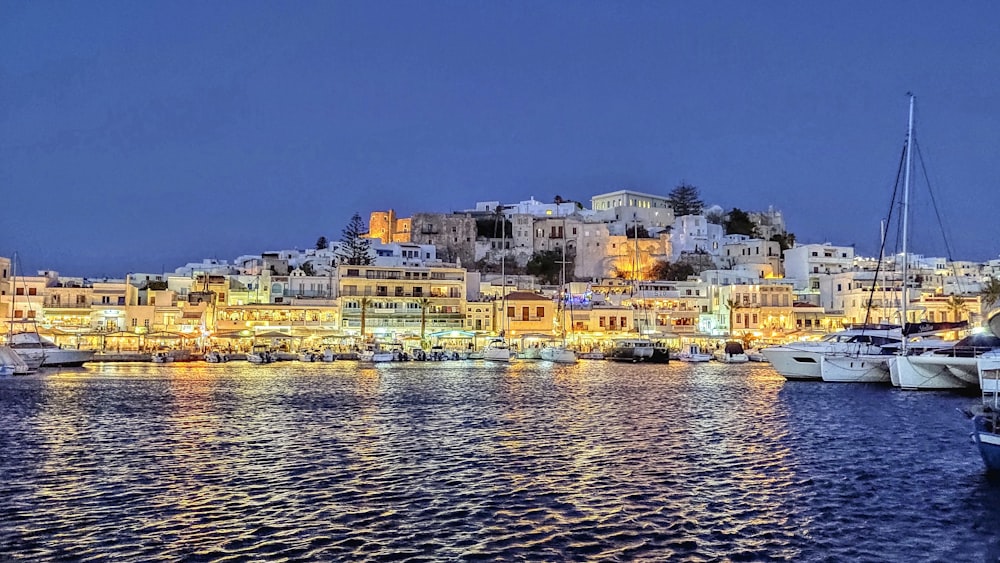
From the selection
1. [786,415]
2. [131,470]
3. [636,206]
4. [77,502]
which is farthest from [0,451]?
[636,206]

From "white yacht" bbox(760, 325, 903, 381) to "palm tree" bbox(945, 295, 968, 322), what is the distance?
34475 mm

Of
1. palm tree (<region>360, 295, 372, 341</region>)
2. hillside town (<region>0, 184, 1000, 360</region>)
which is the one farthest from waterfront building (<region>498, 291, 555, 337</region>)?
palm tree (<region>360, 295, 372, 341</region>)

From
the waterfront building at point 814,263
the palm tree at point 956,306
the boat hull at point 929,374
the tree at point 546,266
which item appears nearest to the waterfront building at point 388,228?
the tree at point 546,266

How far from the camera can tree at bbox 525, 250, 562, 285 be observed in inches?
4011

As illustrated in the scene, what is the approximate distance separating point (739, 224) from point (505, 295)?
4708 centimetres

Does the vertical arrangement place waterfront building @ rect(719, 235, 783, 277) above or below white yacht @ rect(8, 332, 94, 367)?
above

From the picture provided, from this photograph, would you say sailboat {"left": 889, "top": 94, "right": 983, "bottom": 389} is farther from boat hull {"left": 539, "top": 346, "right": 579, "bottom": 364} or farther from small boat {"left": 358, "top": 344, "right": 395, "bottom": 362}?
small boat {"left": 358, "top": 344, "right": 395, "bottom": 362}

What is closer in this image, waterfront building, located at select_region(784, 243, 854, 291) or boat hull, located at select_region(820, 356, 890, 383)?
boat hull, located at select_region(820, 356, 890, 383)

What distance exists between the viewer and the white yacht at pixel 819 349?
46281 millimetres

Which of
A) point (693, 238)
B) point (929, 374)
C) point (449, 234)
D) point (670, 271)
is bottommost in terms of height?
point (929, 374)

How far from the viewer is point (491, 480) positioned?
59.8ft

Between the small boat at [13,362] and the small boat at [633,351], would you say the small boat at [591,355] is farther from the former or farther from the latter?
the small boat at [13,362]

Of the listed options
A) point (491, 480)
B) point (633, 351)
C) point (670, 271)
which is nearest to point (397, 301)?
point (633, 351)

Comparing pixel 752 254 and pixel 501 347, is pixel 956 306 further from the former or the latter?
pixel 501 347
